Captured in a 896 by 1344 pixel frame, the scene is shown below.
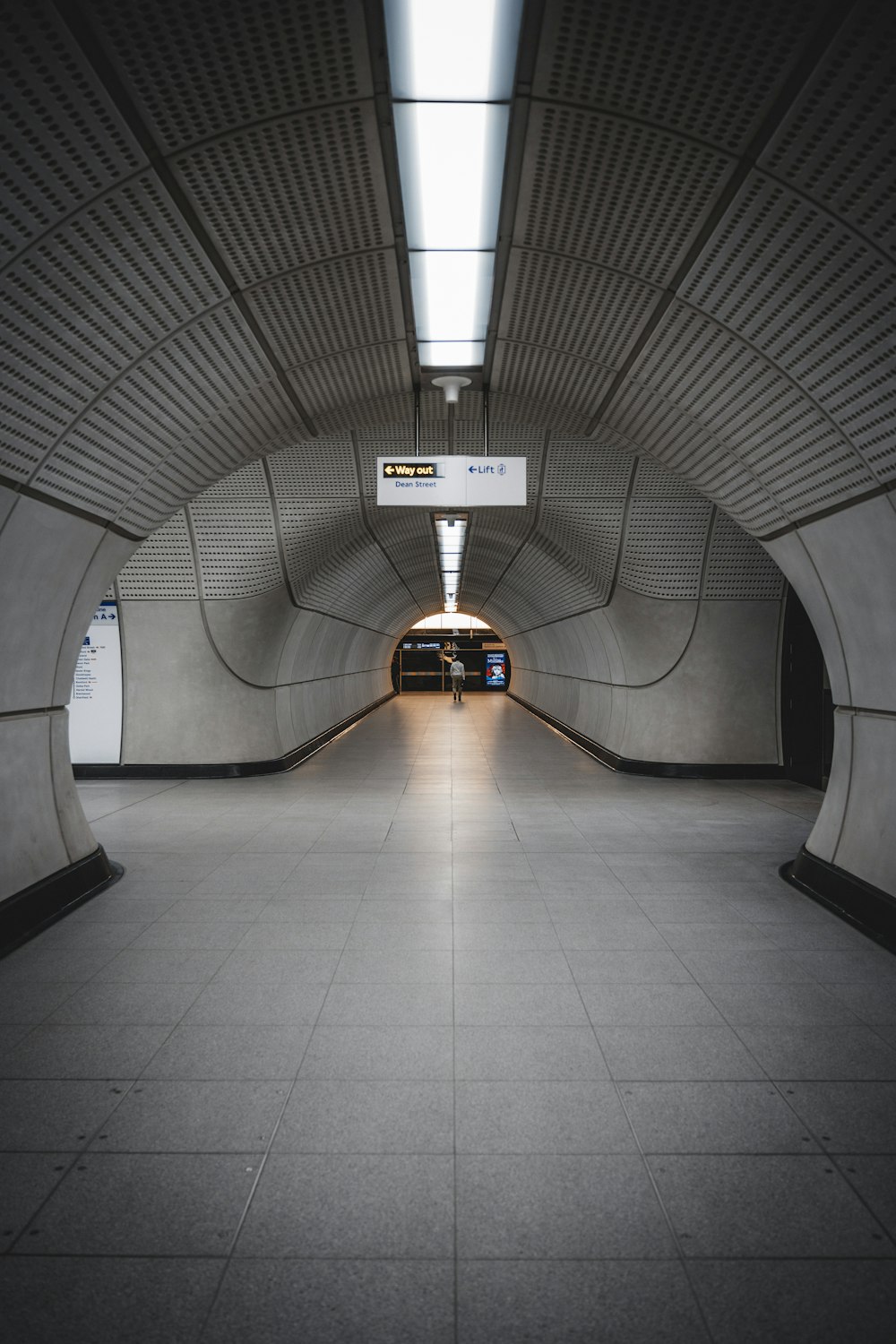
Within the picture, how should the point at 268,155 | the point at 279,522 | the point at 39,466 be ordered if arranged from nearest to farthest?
the point at 268,155, the point at 39,466, the point at 279,522

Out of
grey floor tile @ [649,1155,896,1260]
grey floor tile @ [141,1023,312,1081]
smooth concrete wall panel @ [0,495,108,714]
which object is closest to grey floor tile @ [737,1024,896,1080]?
grey floor tile @ [649,1155,896,1260]

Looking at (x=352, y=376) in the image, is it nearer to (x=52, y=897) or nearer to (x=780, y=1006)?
(x=52, y=897)

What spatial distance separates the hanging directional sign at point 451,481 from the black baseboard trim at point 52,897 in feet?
12.4

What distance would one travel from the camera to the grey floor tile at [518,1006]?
400 cm

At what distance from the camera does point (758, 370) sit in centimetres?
511

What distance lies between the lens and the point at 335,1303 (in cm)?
225

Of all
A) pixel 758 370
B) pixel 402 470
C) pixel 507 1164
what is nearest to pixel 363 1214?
pixel 507 1164

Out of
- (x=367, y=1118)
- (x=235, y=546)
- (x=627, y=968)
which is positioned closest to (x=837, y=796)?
(x=627, y=968)

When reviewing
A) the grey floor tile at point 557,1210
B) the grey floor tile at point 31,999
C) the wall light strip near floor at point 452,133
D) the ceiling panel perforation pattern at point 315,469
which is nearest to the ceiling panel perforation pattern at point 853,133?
the wall light strip near floor at point 452,133

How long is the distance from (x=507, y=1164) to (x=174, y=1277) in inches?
42.0

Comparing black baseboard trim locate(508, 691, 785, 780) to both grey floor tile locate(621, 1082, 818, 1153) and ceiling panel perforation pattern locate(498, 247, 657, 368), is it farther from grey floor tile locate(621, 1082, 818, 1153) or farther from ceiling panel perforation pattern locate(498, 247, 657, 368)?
grey floor tile locate(621, 1082, 818, 1153)

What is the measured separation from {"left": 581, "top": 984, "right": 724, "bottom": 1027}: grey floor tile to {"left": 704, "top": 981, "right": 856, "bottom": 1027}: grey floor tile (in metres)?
0.08

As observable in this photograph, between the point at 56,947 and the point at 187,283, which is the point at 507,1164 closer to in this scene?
the point at 56,947

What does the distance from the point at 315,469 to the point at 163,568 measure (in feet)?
8.36
